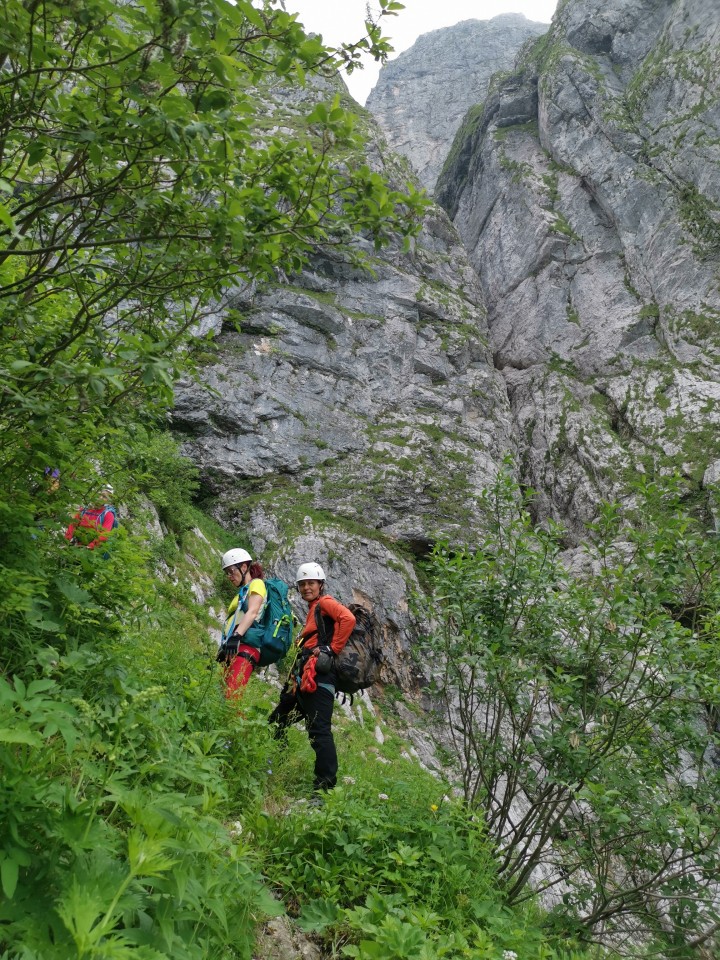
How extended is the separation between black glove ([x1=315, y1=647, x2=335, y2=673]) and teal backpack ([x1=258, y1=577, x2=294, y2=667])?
0.82 meters

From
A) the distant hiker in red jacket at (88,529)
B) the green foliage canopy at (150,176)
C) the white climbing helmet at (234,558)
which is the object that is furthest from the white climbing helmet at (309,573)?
the green foliage canopy at (150,176)

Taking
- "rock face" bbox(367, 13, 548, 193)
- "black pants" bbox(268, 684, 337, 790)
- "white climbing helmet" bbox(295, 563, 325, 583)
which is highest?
"rock face" bbox(367, 13, 548, 193)

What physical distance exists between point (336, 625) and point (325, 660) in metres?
0.32

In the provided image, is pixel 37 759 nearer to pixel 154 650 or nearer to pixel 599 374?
pixel 154 650

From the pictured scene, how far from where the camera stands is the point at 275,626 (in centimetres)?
564

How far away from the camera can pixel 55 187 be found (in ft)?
8.48

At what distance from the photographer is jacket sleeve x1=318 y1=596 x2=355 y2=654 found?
4.99 m

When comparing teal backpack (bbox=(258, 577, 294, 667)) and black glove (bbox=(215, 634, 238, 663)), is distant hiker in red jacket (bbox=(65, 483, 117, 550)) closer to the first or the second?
black glove (bbox=(215, 634, 238, 663))

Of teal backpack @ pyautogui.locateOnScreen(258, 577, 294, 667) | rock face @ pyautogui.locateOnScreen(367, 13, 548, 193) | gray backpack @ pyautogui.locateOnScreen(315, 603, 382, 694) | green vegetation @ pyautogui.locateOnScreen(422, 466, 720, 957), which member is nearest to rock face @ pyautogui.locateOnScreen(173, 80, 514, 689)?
teal backpack @ pyautogui.locateOnScreen(258, 577, 294, 667)

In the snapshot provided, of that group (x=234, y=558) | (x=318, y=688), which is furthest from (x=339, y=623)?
(x=234, y=558)

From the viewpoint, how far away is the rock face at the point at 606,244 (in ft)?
83.4

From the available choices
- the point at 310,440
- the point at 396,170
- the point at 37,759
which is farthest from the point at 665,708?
the point at 396,170

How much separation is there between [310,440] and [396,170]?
19.3 meters

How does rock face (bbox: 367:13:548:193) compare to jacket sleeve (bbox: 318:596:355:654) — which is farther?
rock face (bbox: 367:13:548:193)
